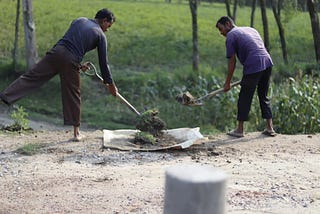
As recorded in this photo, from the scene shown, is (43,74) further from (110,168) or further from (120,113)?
(120,113)

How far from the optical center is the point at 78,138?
816 centimetres

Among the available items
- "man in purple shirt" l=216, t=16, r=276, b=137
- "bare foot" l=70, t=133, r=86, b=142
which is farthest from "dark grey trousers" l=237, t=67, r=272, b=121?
"bare foot" l=70, t=133, r=86, b=142

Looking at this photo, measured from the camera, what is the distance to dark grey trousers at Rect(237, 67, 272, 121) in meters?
8.50

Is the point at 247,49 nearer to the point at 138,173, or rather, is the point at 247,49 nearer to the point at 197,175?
the point at 138,173

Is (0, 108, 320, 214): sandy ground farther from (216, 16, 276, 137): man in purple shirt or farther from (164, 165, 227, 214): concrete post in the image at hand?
(164, 165, 227, 214): concrete post

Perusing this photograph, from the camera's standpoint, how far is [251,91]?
8.56 m

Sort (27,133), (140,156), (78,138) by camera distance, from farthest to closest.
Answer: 1. (27,133)
2. (78,138)
3. (140,156)

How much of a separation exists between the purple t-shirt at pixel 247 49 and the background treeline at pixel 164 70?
2.41 metres

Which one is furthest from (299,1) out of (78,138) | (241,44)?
(78,138)

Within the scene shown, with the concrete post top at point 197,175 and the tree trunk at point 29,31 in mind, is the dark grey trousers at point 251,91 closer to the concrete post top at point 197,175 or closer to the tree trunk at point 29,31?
the concrete post top at point 197,175

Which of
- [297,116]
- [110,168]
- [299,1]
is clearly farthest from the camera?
[299,1]

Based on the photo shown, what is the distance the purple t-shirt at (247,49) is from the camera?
8305mm

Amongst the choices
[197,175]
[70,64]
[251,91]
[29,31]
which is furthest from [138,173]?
[29,31]

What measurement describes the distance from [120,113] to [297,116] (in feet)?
17.9
